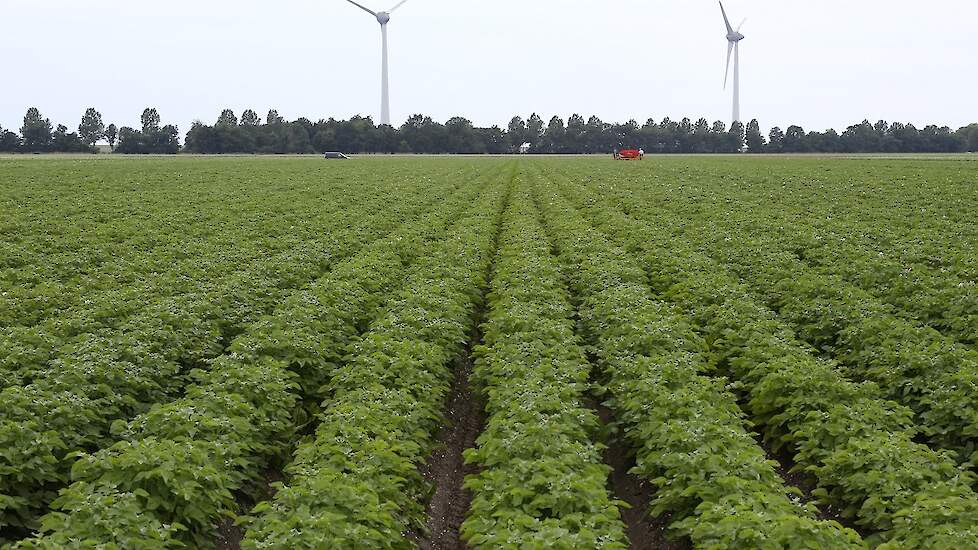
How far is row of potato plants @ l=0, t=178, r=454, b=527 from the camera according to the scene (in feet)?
28.6

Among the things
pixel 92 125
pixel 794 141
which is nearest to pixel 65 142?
pixel 92 125

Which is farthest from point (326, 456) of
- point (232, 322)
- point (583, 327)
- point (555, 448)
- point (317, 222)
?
point (317, 222)

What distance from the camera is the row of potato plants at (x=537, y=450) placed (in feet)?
24.0

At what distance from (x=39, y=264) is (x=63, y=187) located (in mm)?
28651

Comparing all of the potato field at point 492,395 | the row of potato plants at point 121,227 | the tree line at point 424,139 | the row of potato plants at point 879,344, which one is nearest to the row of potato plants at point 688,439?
the potato field at point 492,395

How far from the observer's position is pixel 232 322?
15203 mm

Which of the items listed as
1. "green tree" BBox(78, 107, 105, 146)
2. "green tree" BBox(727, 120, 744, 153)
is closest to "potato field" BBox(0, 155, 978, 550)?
"green tree" BBox(727, 120, 744, 153)

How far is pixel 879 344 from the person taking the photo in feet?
43.7

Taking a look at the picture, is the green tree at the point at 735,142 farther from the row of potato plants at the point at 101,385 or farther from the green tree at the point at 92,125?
the row of potato plants at the point at 101,385

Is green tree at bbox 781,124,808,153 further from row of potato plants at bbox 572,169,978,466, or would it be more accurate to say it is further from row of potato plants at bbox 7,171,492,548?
row of potato plants at bbox 7,171,492,548

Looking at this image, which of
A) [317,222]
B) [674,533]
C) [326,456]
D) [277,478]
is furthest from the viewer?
[317,222]

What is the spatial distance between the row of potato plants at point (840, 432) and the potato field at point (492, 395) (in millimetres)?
47

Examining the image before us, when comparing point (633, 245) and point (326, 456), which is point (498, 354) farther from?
point (633, 245)

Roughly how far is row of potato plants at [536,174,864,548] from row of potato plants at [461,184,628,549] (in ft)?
A: 2.03
